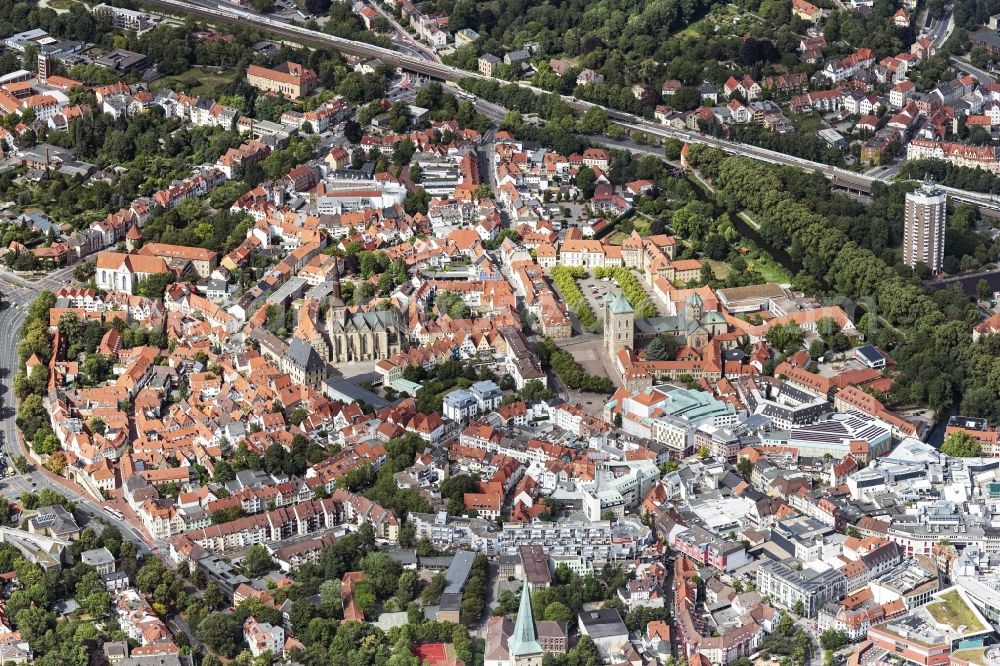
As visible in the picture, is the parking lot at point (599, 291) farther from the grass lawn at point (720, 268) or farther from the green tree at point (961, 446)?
the green tree at point (961, 446)

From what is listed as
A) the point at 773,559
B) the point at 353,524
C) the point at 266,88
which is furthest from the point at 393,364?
the point at 266,88

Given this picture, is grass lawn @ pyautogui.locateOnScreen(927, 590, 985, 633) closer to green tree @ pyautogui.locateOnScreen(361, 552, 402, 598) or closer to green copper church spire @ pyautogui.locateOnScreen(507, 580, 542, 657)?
green copper church spire @ pyautogui.locateOnScreen(507, 580, 542, 657)

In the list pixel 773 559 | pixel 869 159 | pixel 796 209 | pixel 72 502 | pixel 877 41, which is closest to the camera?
pixel 773 559

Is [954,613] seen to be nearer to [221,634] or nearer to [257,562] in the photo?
[257,562]

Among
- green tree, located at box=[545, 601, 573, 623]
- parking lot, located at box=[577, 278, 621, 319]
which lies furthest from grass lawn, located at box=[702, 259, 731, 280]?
green tree, located at box=[545, 601, 573, 623]

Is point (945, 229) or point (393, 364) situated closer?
point (393, 364)

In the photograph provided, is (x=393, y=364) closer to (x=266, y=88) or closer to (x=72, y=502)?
(x=72, y=502)

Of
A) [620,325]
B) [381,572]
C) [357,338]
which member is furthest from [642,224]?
[381,572]
